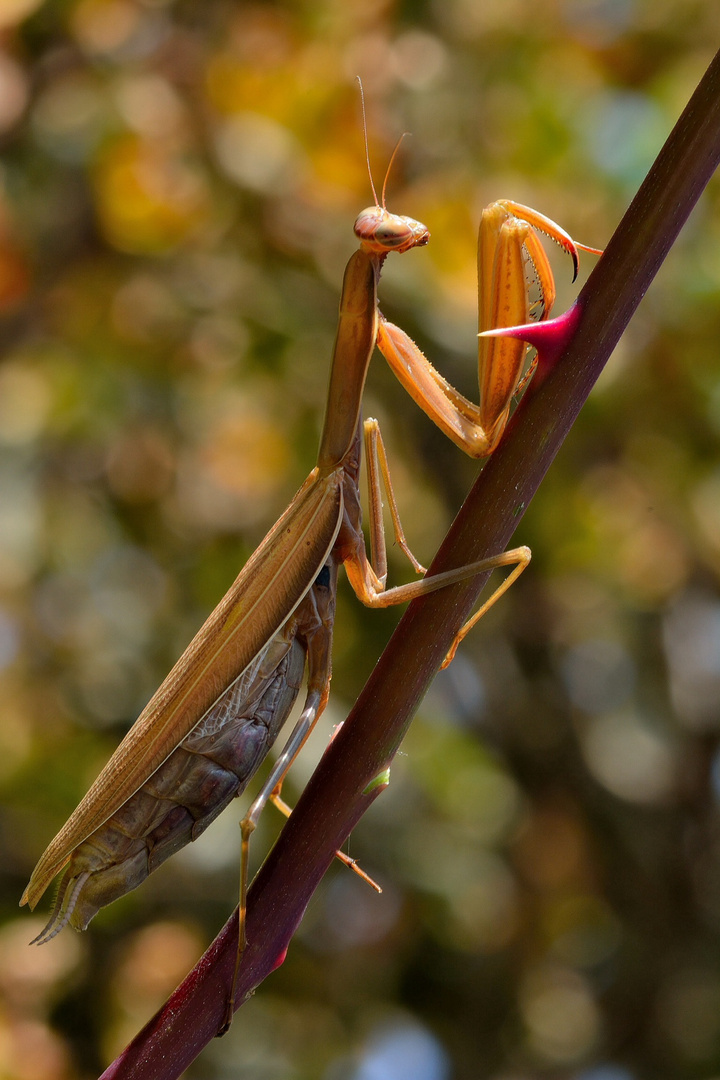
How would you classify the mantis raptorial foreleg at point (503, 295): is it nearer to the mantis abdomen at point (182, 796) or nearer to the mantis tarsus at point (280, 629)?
the mantis tarsus at point (280, 629)

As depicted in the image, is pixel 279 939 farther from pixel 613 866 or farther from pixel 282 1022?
pixel 613 866

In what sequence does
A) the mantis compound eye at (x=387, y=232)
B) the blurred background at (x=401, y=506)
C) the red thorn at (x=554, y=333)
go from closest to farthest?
1. the red thorn at (x=554, y=333)
2. the mantis compound eye at (x=387, y=232)
3. the blurred background at (x=401, y=506)

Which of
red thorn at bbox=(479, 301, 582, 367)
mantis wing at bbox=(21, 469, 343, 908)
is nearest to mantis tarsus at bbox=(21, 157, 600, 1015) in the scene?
mantis wing at bbox=(21, 469, 343, 908)

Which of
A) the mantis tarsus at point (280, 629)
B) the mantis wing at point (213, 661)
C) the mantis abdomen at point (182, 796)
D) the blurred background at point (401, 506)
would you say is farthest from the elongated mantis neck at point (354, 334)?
the blurred background at point (401, 506)

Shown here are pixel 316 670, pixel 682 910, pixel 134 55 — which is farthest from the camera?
pixel 134 55

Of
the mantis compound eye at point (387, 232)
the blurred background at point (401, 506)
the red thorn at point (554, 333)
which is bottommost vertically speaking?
the blurred background at point (401, 506)

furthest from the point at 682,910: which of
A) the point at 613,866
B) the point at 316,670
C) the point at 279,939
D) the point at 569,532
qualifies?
the point at 279,939

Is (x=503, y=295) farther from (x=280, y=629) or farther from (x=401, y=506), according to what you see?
(x=401, y=506)
